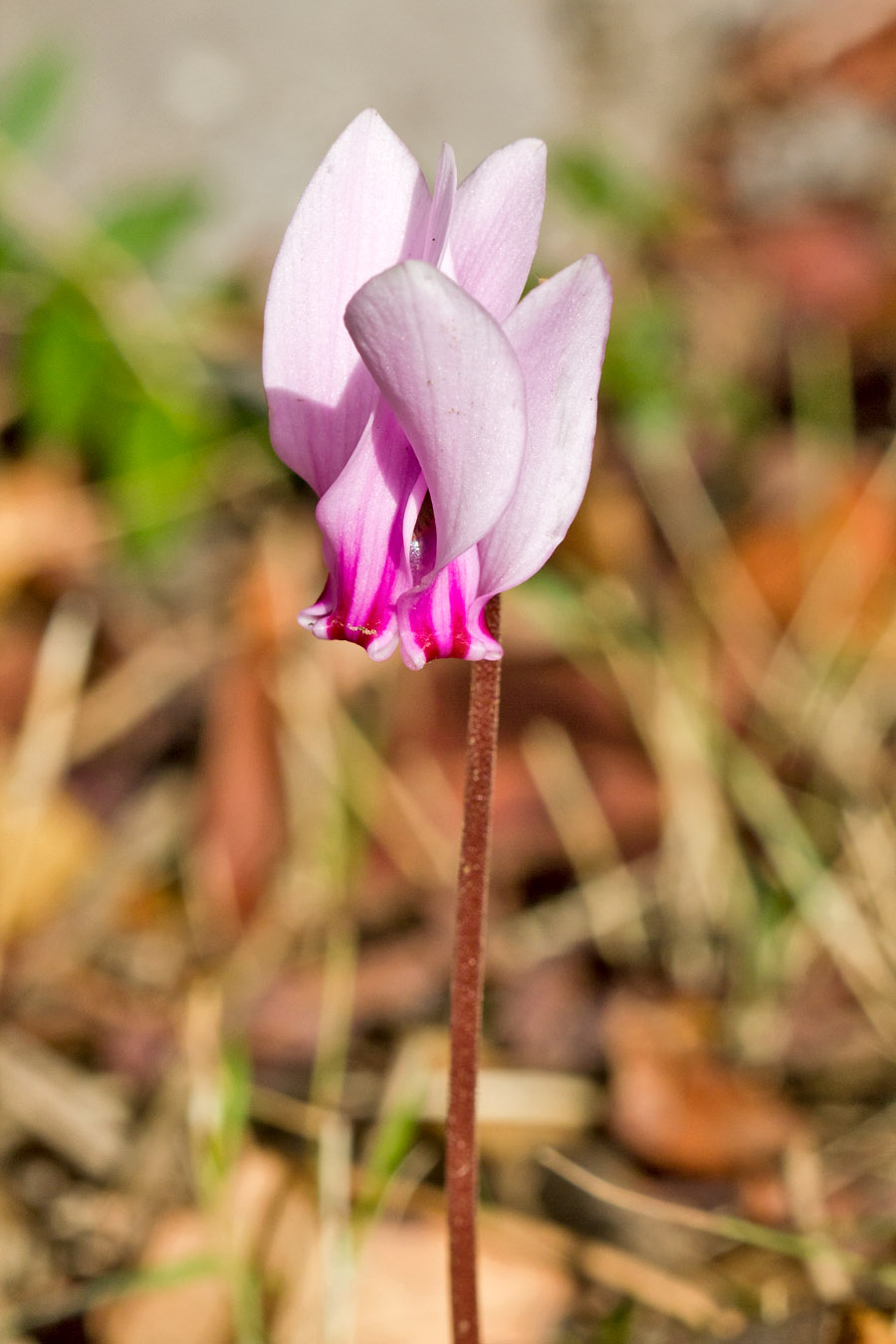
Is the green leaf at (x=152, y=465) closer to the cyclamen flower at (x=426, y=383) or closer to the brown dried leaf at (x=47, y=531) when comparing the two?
the brown dried leaf at (x=47, y=531)

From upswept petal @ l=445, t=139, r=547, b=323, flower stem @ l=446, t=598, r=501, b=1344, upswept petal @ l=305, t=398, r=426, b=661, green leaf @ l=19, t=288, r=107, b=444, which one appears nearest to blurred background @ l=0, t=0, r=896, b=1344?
green leaf @ l=19, t=288, r=107, b=444

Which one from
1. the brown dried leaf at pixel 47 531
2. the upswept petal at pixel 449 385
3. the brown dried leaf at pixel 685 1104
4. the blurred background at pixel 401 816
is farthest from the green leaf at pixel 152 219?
the upswept petal at pixel 449 385

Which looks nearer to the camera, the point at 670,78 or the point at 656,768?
the point at 656,768

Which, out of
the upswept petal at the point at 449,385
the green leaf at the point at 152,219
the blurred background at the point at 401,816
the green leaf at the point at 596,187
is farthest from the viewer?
the green leaf at the point at 596,187

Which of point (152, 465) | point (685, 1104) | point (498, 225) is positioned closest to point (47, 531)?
point (152, 465)

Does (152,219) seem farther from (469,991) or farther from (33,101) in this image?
(469,991)

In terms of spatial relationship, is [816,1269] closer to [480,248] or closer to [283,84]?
[480,248]

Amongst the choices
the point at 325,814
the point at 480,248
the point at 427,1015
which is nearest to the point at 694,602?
the point at 325,814
